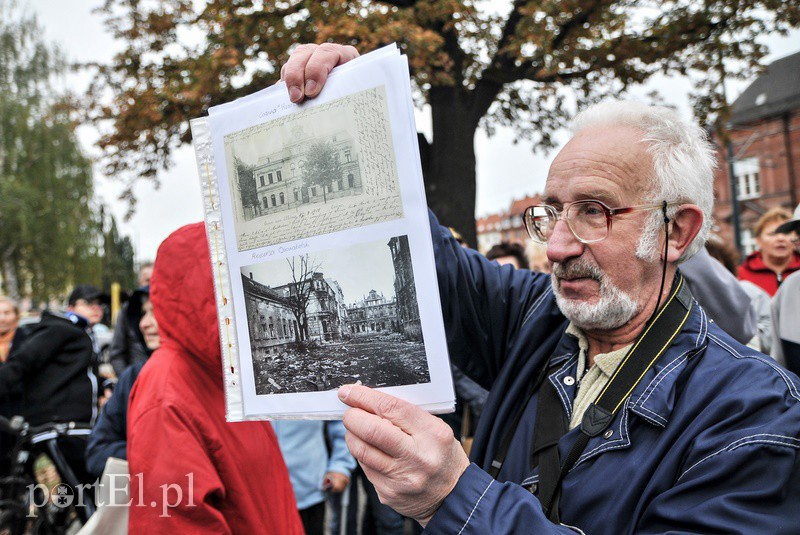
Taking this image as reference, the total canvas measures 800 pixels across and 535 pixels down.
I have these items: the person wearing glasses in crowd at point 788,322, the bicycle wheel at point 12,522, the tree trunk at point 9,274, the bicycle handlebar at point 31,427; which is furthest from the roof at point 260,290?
the tree trunk at point 9,274

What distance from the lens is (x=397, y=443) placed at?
39.8 inches

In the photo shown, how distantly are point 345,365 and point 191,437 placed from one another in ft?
3.70

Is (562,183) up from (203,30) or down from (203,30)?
down

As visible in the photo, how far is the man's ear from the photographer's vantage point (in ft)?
5.11

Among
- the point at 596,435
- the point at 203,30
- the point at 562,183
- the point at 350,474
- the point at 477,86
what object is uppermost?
the point at 203,30

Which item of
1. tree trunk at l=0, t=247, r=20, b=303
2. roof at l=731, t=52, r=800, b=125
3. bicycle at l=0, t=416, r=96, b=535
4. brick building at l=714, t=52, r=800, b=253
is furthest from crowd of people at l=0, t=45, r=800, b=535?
roof at l=731, t=52, r=800, b=125

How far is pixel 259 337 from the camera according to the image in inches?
46.9

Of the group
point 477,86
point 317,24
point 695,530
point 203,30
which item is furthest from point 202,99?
point 695,530

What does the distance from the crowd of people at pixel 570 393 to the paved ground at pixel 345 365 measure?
4cm

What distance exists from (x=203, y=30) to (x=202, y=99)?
105 cm

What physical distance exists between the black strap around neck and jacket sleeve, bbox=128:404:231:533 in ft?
3.41

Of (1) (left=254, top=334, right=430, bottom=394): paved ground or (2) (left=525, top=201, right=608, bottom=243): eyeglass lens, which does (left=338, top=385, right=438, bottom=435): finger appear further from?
(2) (left=525, top=201, right=608, bottom=243): eyeglass lens

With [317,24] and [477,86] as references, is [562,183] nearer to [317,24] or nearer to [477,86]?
[317,24]

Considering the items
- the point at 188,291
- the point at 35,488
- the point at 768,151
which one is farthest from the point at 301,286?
the point at 768,151
